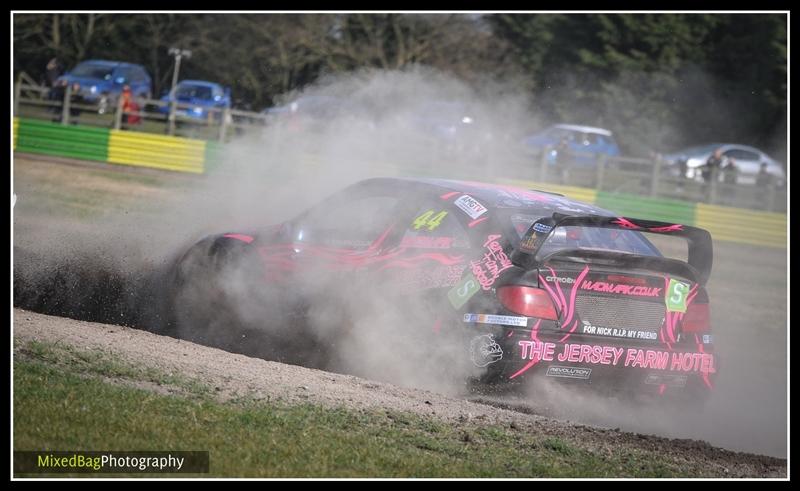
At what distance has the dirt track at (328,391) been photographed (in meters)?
5.41

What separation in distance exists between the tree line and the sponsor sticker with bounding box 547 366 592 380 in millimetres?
23992

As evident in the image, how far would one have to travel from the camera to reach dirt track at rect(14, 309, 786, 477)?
5406 mm

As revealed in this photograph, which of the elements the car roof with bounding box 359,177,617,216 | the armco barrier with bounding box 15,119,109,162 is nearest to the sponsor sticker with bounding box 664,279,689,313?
the car roof with bounding box 359,177,617,216

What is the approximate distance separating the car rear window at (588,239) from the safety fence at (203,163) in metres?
11.1

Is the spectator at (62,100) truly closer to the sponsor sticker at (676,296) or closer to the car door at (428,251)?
the car door at (428,251)

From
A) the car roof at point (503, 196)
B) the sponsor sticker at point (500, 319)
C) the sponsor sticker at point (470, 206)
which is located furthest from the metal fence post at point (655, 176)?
the sponsor sticker at point (500, 319)

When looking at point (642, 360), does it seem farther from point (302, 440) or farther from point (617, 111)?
point (617, 111)

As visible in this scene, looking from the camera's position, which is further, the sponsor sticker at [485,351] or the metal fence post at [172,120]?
the metal fence post at [172,120]

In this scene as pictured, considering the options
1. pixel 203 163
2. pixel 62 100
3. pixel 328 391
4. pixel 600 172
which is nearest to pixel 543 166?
pixel 600 172

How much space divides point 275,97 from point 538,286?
2706 centimetres

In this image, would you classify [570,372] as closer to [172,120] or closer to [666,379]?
[666,379]

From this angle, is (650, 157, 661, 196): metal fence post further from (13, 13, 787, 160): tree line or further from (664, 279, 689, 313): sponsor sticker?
(664, 279, 689, 313): sponsor sticker

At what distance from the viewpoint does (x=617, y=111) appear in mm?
34406

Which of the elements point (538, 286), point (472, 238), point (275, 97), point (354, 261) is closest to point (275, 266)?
point (354, 261)
